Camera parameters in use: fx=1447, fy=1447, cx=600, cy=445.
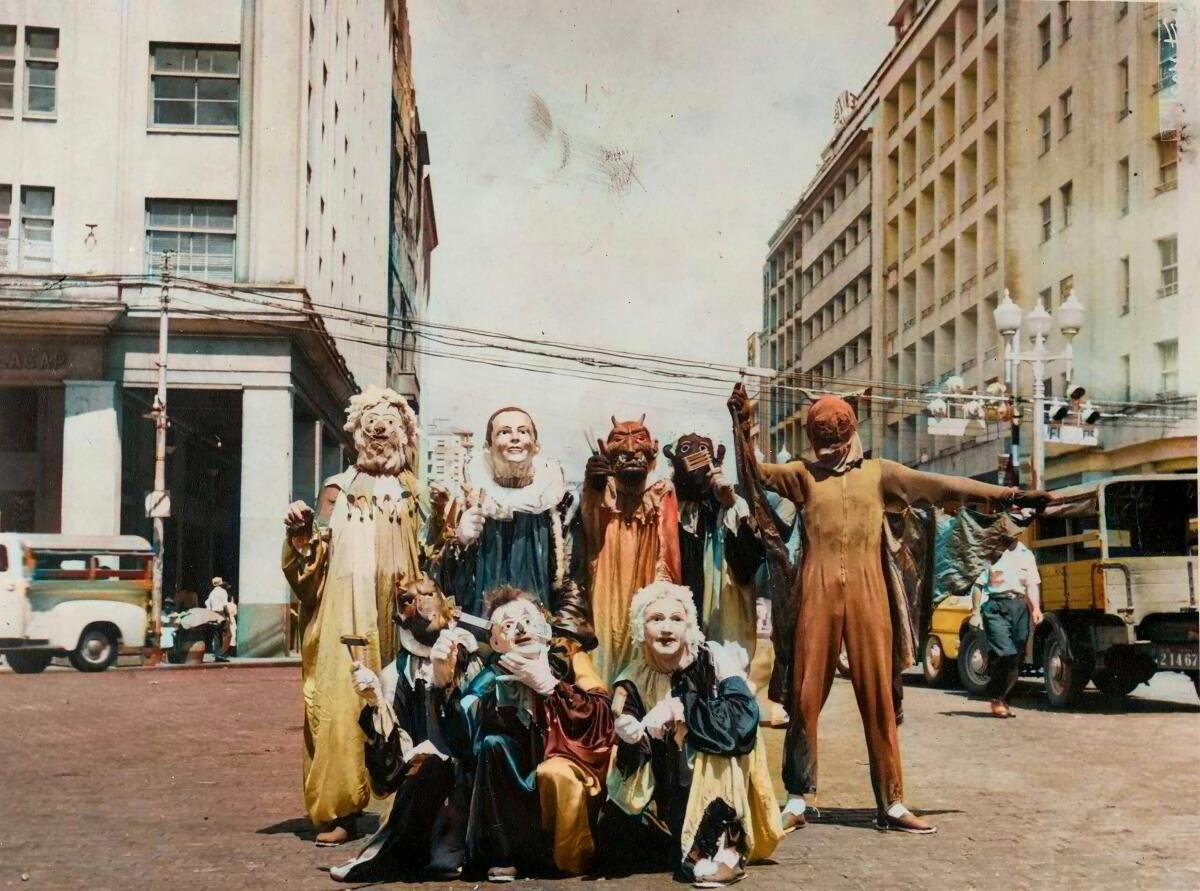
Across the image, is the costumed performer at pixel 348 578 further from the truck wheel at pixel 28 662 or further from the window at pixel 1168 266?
the truck wheel at pixel 28 662

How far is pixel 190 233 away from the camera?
9.20 m

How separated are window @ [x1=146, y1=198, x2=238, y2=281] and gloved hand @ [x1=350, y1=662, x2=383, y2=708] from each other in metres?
4.53

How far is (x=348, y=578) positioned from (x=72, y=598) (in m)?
5.71

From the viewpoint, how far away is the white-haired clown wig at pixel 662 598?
4949mm

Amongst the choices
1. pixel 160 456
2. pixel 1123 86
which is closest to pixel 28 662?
pixel 160 456

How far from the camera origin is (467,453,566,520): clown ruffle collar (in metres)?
5.47

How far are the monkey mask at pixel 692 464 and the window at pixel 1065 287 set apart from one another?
11.6 ft

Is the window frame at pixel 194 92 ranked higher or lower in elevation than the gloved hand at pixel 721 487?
higher

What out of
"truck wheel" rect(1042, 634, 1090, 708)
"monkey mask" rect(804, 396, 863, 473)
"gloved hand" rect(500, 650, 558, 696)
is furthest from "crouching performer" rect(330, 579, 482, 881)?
"truck wheel" rect(1042, 634, 1090, 708)

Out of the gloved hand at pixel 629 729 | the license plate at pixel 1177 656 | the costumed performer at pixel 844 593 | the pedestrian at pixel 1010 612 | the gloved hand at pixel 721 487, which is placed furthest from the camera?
the pedestrian at pixel 1010 612

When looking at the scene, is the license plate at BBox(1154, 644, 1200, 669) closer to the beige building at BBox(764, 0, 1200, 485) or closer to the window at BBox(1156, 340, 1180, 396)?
the beige building at BBox(764, 0, 1200, 485)

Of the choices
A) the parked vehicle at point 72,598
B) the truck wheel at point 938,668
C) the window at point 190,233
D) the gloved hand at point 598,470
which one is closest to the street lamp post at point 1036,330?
the truck wheel at point 938,668

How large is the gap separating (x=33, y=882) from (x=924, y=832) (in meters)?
3.30

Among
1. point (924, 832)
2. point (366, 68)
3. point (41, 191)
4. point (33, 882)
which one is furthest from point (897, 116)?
point (33, 882)
